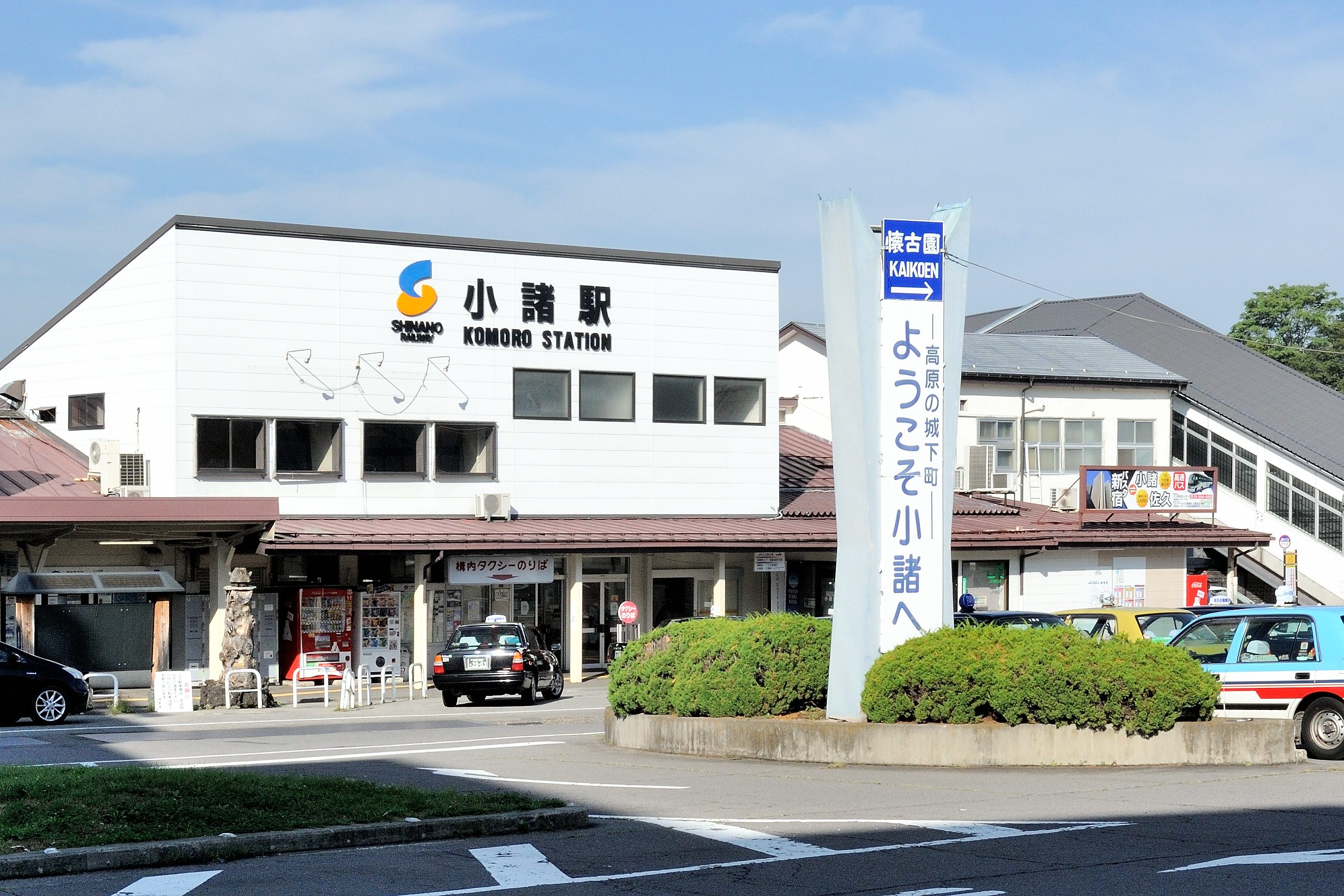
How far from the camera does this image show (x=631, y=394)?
119ft

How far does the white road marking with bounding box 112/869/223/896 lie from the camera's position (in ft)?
30.1

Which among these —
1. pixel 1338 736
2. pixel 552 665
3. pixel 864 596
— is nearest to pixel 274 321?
pixel 552 665

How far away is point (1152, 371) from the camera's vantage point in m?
47.8

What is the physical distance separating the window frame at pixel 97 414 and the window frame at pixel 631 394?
34.5ft

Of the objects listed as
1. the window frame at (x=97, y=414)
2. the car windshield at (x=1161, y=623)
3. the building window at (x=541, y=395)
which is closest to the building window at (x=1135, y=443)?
the building window at (x=541, y=395)

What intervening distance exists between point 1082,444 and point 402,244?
2284 centimetres

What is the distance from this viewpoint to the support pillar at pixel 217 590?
1250 inches

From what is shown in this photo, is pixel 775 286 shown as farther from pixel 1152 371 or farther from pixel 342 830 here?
pixel 342 830

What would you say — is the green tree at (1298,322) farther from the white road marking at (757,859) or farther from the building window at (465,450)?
the white road marking at (757,859)

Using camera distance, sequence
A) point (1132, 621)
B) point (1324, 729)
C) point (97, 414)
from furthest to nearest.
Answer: point (97, 414)
point (1132, 621)
point (1324, 729)

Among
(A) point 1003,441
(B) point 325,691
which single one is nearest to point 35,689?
(B) point 325,691

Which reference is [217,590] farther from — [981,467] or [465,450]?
[981,467]

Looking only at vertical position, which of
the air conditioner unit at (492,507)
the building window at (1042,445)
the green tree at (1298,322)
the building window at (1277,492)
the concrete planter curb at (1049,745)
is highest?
the green tree at (1298,322)

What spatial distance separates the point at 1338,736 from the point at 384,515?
2190cm
